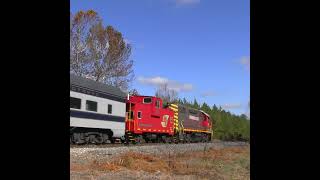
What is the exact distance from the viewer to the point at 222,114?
85625 millimetres

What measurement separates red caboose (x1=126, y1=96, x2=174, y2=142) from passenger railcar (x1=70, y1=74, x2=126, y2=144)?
191 cm

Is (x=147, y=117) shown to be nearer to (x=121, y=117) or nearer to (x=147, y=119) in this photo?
(x=147, y=119)

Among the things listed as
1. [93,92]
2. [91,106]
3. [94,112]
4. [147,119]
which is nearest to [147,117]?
[147,119]

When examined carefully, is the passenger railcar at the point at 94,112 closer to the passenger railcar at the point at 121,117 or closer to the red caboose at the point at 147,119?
the passenger railcar at the point at 121,117

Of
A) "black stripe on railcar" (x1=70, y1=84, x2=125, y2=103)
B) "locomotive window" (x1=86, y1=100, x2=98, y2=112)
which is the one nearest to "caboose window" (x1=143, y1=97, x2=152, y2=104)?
"black stripe on railcar" (x1=70, y1=84, x2=125, y2=103)

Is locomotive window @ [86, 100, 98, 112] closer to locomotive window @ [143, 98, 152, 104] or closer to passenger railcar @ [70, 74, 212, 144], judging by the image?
passenger railcar @ [70, 74, 212, 144]

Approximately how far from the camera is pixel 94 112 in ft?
72.7

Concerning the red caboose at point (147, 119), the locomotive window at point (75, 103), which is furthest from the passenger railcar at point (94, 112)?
the red caboose at point (147, 119)

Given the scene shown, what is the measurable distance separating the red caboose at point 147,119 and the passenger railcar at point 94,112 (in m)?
1.91

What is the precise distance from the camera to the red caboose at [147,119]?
2792 cm

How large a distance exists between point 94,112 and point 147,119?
737 cm
